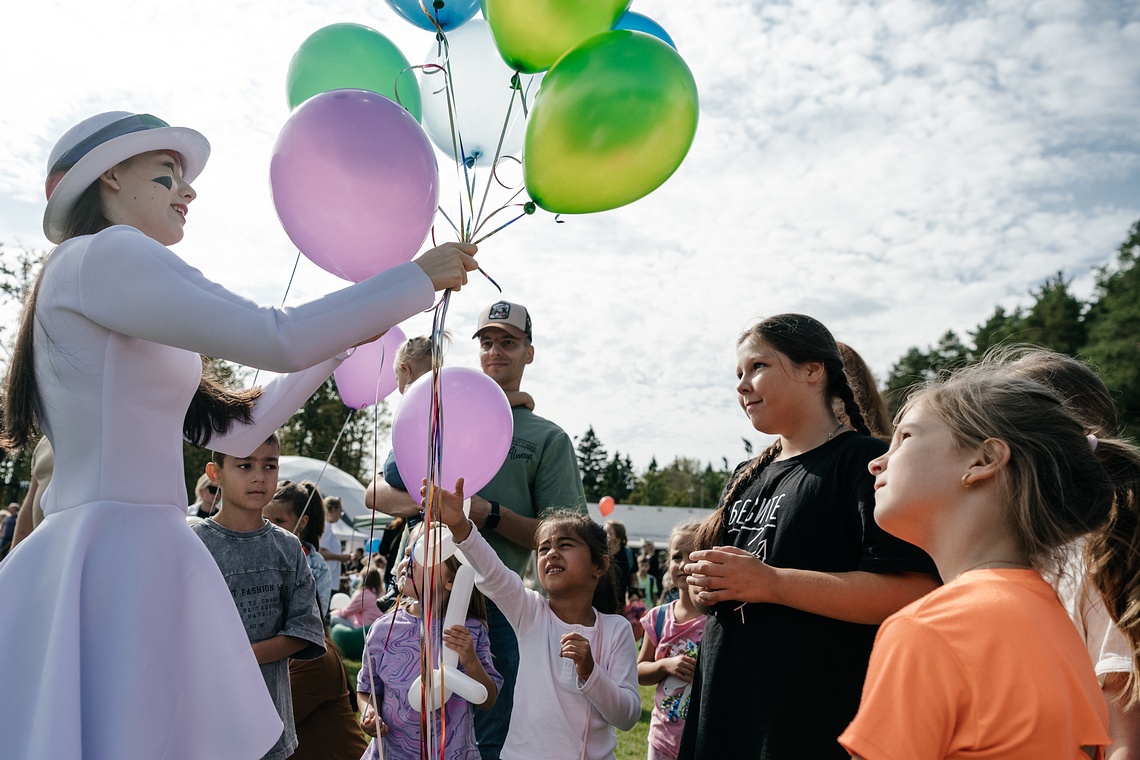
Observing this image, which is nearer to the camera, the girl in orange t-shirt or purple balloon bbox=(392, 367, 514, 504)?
the girl in orange t-shirt

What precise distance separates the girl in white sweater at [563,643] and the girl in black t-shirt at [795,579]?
878mm

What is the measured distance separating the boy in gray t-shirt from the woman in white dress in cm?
122

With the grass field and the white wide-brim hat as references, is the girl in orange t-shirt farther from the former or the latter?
the grass field

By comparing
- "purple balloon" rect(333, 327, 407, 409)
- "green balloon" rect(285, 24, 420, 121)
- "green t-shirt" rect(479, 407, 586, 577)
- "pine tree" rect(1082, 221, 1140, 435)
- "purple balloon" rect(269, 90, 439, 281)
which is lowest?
"green t-shirt" rect(479, 407, 586, 577)

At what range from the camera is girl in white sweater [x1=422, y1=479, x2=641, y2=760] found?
2.98 metres

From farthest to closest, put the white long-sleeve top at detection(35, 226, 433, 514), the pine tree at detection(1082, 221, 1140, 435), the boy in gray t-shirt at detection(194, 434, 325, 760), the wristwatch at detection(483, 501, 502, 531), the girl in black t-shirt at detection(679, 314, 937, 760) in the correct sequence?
the pine tree at detection(1082, 221, 1140, 435), the wristwatch at detection(483, 501, 502, 531), the boy in gray t-shirt at detection(194, 434, 325, 760), the girl in black t-shirt at detection(679, 314, 937, 760), the white long-sleeve top at detection(35, 226, 433, 514)

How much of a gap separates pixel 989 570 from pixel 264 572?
95.9 inches

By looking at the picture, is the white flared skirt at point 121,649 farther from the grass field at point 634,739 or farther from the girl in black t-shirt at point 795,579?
the grass field at point 634,739

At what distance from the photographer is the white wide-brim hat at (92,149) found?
1902mm

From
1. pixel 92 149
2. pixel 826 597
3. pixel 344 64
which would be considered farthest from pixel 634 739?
pixel 92 149

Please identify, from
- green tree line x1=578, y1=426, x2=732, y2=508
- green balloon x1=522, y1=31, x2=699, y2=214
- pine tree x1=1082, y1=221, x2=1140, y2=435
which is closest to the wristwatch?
green balloon x1=522, y1=31, x2=699, y2=214

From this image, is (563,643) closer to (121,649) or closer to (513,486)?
(513,486)

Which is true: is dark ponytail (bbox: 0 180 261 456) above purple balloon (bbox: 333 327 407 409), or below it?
below

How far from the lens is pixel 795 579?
6.55ft
